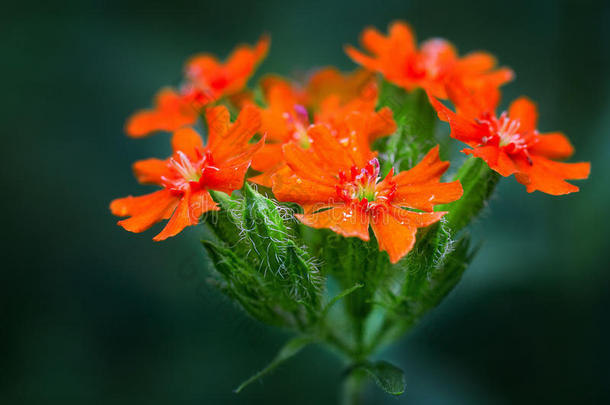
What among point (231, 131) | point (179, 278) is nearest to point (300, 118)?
point (231, 131)

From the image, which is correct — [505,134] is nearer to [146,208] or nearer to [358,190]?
[358,190]

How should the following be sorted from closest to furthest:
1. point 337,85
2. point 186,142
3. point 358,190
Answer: point 358,190
point 186,142
point 337,85

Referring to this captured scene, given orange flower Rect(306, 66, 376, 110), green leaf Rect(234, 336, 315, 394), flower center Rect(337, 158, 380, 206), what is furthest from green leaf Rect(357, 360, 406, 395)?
orange flower Rect(306, 66, 376, 110)

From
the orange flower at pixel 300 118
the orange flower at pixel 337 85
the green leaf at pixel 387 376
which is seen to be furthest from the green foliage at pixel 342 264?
the orange flower at pixel 337 85

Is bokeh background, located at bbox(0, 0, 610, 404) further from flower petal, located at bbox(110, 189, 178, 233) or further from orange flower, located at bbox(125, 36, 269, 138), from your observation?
flower petal, located at bbox(110, 189, 178, 233)

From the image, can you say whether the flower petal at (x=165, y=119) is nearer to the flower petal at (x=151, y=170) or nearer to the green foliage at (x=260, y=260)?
the flower petal at (x=151, y=170)

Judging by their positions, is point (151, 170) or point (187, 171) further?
point (151, 170)
